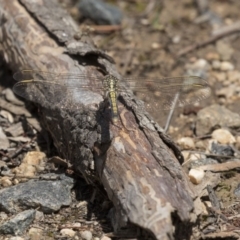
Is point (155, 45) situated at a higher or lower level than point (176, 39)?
lower

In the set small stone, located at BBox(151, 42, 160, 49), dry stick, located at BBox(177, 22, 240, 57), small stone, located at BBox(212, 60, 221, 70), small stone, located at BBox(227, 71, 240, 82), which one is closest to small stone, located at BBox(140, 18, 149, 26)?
small stone, located at BBox(151, 42, 160, 49)

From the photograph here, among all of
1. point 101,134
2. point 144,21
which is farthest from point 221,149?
point 144,21

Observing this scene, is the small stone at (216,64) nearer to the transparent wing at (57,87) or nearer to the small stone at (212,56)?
the small stone at (212,56)

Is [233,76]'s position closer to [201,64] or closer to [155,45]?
[201,64]

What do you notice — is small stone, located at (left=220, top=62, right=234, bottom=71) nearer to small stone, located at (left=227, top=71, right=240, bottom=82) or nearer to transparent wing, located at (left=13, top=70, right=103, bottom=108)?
small stone, located at (left=227, top=71, right=240, bottom=82)

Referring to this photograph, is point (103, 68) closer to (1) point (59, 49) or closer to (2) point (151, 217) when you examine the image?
(1) point (59, 49)

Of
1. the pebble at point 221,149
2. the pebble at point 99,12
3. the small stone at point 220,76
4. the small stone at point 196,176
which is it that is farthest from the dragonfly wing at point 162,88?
the pebble at point 99,12

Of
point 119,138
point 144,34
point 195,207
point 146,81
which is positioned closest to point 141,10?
point 144,34
